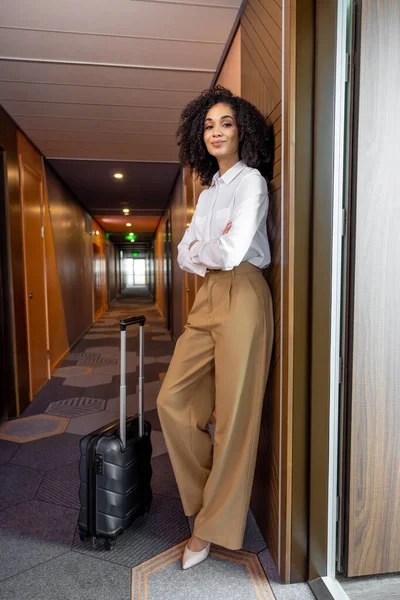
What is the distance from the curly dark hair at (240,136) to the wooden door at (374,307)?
410mm

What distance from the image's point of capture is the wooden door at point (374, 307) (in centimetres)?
134

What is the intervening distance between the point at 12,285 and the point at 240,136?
2459 mm

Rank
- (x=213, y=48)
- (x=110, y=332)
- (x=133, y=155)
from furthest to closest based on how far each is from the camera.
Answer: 1. (x=110, y=332)
2. (x=133, y=155)
3. (x=213, y=48)

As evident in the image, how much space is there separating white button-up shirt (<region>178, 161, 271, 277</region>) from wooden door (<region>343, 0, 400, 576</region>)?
350 mm

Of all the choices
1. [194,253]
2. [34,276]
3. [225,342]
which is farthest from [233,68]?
[34,276]

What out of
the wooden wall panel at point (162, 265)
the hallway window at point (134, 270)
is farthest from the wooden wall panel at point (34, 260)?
the hallway window at point (134, 270)

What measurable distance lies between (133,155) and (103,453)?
396 cm

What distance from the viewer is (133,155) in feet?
15.8

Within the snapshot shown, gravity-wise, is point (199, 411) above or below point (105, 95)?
below

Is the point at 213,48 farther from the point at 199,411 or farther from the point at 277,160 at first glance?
the point at 199,411

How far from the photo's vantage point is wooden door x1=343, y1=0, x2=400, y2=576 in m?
1.34

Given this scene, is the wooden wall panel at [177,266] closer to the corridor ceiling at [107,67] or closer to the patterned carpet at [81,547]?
the corridor ceiling at [107,67]

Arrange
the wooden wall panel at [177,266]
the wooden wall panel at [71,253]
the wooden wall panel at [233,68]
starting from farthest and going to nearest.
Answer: the wooden wall panel at [177,266] → the wooden wall panel at [71,253] → the wooden wall panel at [233,68]

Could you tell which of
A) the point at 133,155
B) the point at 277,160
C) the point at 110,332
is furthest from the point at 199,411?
the point at 110,332
